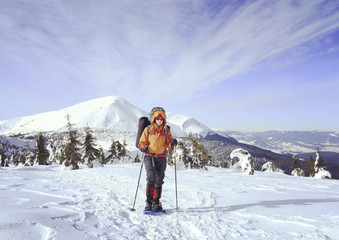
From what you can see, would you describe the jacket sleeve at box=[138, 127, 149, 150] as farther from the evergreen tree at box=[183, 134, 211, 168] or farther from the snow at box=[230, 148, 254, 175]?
the evergreen tree at box=[183, 134, 211, 168]

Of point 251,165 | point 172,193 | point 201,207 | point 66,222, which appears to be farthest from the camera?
point 251,165

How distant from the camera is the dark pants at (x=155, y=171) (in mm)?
4914

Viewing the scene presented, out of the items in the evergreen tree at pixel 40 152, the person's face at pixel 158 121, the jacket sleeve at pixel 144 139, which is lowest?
the evergreen tree at pixel 40 152

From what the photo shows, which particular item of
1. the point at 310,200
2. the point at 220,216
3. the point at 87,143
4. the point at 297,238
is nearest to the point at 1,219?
the point at 220,216

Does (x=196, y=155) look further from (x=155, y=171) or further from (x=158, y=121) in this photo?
(x=158, y=121)

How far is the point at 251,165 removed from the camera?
1688 centimetres

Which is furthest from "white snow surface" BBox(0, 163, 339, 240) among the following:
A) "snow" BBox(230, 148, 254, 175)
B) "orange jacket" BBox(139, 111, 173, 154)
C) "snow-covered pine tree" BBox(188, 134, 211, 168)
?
"snow-covered pine tree" BBox(188, 134, 211, 168)

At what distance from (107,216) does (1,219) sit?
5.67 feet

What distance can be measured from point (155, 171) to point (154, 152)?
0.50 meters

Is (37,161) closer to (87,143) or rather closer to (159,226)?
(87,143)

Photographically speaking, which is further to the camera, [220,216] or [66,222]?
[220,216]

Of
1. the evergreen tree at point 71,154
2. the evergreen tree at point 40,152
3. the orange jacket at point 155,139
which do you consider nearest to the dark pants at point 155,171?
the orange jacket at point 155,139

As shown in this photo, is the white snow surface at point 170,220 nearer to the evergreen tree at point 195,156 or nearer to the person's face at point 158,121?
the person's face at point 158,121

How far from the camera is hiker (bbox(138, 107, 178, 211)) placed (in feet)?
16.1
